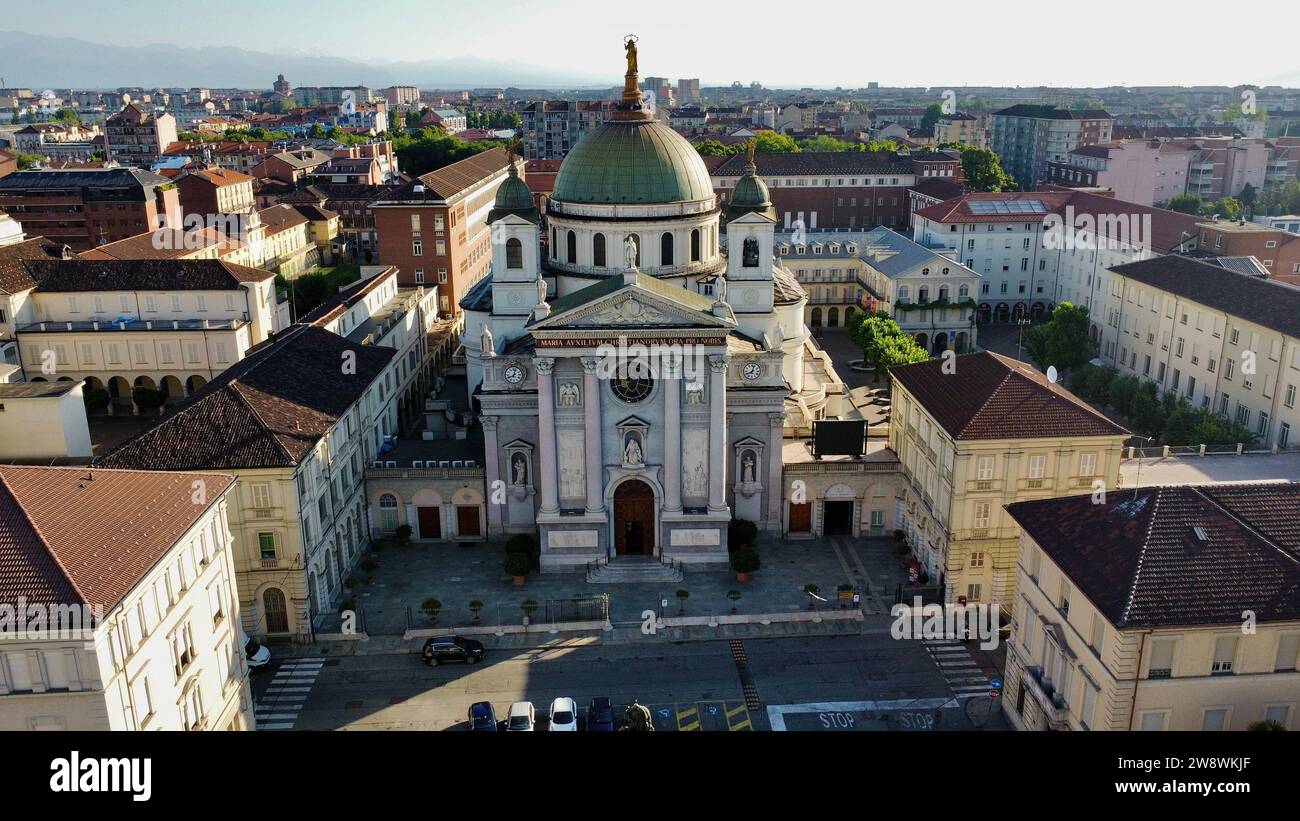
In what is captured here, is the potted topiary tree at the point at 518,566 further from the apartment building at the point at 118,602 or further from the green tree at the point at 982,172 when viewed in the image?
the green tree at the point at 982,172

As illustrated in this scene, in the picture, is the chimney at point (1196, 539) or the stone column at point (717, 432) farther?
the stone column at point (717, 432)

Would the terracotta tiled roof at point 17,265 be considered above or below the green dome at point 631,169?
below

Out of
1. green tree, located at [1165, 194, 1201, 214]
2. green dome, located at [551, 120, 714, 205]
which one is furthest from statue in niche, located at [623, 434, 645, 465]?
green tree, located at [1165, 194, 1201, 214]

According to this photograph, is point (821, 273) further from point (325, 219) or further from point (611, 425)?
point (325, 219)

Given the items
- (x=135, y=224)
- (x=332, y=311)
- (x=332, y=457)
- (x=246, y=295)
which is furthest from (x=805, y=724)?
(x=135, y=224)

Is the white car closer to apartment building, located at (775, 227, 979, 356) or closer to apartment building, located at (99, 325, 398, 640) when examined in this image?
apartment building, located at (99, 325, 398, 640)

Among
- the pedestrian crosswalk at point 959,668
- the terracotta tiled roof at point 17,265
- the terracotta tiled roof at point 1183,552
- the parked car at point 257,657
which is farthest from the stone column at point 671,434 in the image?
the terracotta tiled roof at point 17,265
